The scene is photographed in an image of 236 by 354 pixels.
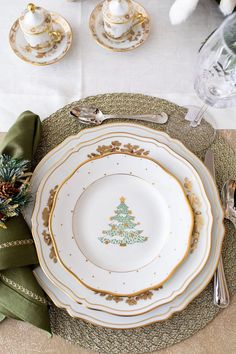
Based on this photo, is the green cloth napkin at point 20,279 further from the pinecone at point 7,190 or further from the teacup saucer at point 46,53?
the teacup saucer at point 46,53

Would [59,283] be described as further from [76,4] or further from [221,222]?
[76,4]

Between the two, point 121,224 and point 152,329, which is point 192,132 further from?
point 152,329

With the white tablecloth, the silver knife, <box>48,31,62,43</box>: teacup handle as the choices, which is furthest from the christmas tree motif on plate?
<box>48,31,62,43</box>: teacup handle

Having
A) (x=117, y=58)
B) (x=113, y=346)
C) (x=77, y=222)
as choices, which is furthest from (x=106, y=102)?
(x=113, y=346)

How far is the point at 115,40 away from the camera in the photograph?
0.76 m

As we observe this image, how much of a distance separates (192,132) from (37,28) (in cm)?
29

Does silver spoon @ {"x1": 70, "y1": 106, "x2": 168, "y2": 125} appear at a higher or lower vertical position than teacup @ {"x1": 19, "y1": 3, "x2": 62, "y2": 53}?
lower

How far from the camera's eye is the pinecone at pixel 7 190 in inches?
23.0

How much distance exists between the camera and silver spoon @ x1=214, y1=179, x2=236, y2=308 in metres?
0.61

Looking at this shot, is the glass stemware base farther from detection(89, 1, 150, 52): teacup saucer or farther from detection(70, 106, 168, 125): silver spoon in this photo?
detection(89, 1, 150, 52): teacup saucer

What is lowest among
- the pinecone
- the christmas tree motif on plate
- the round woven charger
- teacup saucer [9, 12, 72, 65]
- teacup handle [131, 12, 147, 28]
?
the round woven charger

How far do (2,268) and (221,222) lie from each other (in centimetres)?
29

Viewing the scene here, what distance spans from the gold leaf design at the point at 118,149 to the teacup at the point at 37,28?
0.22m

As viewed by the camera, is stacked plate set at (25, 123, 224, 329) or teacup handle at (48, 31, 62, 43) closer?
stacked plate set at (25, 123, 224, 329)
